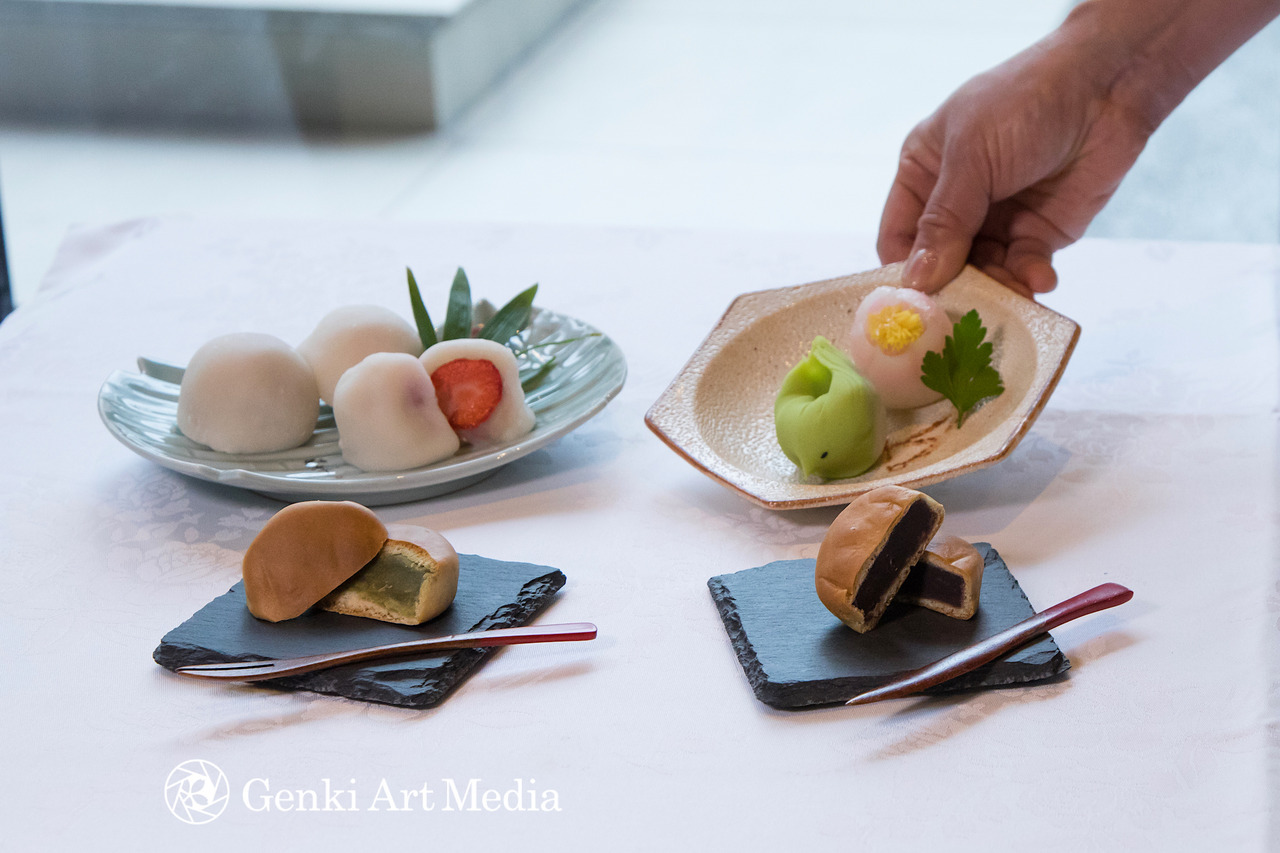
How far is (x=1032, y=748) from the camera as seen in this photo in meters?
0.59

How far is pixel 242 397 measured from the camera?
87 centimetres

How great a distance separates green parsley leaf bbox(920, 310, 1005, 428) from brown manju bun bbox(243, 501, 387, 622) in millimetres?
483

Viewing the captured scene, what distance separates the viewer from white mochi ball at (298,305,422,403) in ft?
3.01

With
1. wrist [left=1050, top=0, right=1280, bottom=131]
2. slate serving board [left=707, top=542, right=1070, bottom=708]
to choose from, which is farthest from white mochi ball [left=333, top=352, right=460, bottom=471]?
wrist [left=1050, top=0, right=1280, bottom=131]

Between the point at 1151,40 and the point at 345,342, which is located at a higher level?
the point at 1151,40

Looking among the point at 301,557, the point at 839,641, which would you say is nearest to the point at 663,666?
the point at 839,641

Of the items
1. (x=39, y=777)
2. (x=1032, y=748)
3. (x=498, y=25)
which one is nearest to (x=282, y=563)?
(x=39, y=777)

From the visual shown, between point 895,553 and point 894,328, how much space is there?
0.30 metres

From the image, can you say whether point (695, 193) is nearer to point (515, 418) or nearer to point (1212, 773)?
point (515, 418)

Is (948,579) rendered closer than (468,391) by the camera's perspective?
Yes

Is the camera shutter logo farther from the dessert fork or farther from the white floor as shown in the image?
the white floor

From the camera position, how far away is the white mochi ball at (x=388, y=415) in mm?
840

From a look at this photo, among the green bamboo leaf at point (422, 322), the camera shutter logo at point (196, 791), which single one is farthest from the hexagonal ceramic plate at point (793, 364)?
the camera shutter logo at point (196, 791)

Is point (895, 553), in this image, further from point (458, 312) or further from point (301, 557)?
point (458, 312)
